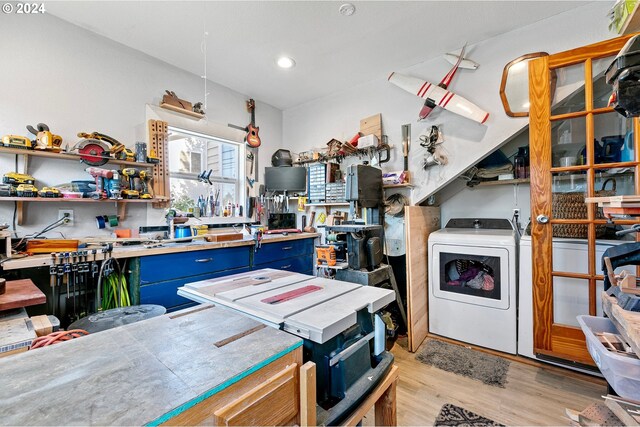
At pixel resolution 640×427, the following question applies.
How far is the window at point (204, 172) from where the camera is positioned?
122 inches

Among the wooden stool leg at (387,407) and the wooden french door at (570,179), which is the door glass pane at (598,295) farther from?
the wooden stool leg at (387,407)

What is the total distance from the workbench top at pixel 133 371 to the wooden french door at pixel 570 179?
2.16 metres

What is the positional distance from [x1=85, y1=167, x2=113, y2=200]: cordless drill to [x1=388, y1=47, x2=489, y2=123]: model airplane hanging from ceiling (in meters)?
2.88

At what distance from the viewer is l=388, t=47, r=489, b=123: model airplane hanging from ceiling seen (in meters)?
2.52

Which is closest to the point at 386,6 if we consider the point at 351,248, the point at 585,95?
the point at 585,95

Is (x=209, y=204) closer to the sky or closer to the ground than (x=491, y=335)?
closer to the sky

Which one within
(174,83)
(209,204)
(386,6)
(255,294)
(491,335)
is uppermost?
(386,6)

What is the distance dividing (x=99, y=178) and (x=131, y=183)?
0.26 meters

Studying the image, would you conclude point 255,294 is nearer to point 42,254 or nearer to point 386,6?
point 42,254

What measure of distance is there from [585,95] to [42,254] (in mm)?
3896

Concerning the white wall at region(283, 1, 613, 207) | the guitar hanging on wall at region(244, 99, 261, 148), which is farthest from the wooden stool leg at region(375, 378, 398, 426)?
the guitar hanging on wall at region(244, 99, 261, 148)

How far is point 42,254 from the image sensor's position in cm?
→ 182

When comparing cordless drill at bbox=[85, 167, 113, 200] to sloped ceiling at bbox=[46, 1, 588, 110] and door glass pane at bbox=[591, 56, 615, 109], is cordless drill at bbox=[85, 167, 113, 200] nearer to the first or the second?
sloped ceiling at bbox=[46, 1, 588, 110]

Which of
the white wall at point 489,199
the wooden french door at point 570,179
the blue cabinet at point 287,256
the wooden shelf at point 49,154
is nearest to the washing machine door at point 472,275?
the wooden french door at point 570,179
